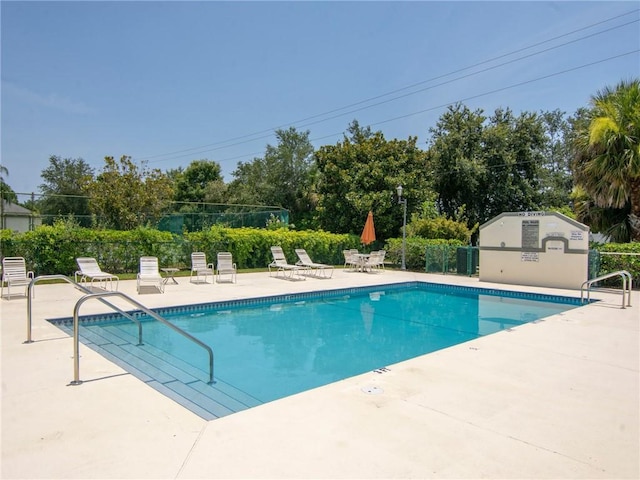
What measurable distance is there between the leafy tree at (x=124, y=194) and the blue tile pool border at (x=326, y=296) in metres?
9.54

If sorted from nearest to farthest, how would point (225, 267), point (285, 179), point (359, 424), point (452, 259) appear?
point (359, 424)
point (225, 267)
point (452, 259)
point (285, 179)

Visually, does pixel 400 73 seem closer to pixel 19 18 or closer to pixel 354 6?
pixel 354 6

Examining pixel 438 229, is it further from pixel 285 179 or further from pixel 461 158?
pixel 285 179

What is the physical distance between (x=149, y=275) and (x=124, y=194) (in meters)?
7.76

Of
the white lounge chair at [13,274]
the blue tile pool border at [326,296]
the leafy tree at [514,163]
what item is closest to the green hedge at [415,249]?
the blue tile pool border at [326,296]

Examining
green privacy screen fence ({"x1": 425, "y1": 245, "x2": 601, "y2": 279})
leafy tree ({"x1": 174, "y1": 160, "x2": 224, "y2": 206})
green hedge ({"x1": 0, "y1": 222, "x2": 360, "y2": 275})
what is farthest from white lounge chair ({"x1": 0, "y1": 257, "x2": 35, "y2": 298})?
leafy tree ({"x1": 174, "y1": 160, "x2": 224, "y2": 206})

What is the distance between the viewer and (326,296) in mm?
12453

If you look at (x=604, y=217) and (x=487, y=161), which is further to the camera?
(x=487, y=161)

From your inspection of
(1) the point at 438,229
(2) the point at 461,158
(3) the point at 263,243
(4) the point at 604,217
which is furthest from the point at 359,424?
(2) the point at 461,158

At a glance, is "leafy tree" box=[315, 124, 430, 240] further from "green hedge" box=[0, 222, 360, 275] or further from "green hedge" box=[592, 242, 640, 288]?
"green hedge" box=[592, 242, 640, 288]

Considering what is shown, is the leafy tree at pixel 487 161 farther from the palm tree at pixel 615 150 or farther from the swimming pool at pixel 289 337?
the swimming pool at pixel 289 337

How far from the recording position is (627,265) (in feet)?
42.7

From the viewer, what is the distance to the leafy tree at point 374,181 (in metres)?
21.2

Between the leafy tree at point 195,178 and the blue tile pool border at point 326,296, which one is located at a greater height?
the leafy tree at point 195,178
